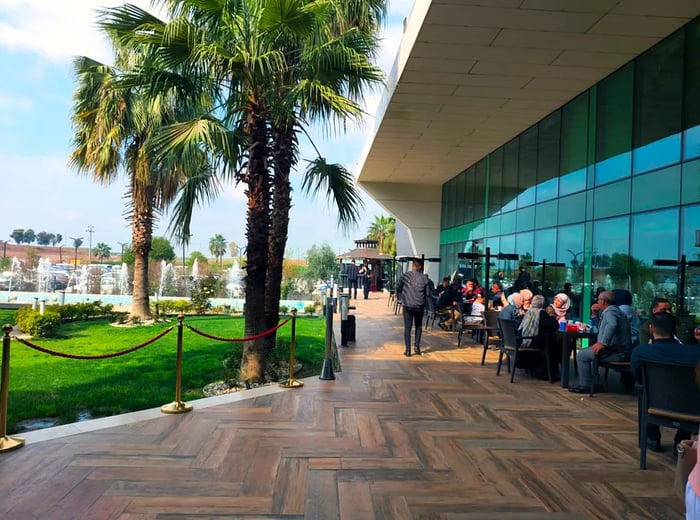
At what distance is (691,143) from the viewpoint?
7262 millimetres

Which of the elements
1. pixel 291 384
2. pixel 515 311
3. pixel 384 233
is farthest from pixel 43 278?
pixel 384 233

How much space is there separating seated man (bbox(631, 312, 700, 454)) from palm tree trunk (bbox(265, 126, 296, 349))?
20.6 feet

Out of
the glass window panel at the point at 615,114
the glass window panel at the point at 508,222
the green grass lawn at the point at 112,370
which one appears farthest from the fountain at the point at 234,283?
the glass window panel at the point at 615,114

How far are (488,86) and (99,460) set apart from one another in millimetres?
8502

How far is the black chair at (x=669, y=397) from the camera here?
3.79 metres

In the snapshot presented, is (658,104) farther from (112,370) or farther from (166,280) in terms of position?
(166,280)

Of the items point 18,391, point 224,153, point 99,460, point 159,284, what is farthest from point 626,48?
point 159,284

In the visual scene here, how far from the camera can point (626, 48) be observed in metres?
7.98

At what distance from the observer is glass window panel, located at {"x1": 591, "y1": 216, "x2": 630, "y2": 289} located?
8.60m

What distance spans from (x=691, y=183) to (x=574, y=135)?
12.3ft

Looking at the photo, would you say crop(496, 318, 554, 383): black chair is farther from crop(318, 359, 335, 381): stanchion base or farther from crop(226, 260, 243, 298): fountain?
crop(226, 260, 243, 298): fountain

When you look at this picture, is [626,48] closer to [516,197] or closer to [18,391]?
[516,197]

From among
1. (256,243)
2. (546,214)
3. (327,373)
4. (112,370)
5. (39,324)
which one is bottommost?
(112,370)

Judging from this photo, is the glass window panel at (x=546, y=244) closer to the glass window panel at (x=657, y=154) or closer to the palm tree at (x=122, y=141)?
the glass window panel at (x=657, y=154)
